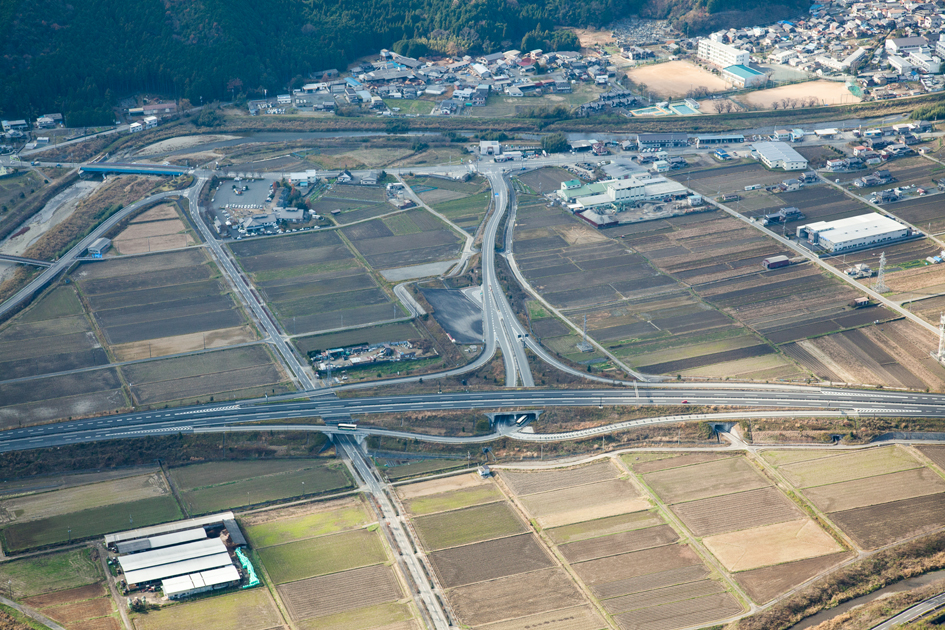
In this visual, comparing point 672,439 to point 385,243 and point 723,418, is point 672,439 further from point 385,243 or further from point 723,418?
point 385,243

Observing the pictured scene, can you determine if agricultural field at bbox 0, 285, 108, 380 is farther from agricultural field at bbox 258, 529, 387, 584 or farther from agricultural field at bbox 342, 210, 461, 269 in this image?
agricultural field at bbox 258, 529, 387, 584

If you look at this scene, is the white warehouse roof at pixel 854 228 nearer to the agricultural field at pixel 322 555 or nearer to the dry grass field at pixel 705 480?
the dry grass field at pixel 705 480

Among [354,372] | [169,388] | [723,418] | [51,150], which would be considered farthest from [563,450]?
[51,150]

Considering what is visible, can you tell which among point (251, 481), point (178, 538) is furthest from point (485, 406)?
point (178, 538)

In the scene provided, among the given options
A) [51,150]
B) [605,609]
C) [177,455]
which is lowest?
[605,609]

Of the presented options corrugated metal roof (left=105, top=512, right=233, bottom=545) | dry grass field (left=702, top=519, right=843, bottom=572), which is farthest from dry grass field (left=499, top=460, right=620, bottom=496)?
corrugated metal roof (left=105, top=512, right=233, bottom=545)

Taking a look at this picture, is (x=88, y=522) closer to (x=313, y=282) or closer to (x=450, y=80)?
(x=313, y=282)

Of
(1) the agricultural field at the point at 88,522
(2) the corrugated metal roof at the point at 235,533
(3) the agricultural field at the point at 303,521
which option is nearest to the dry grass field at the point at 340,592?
(3) the agricultural field at the point at 303,521
